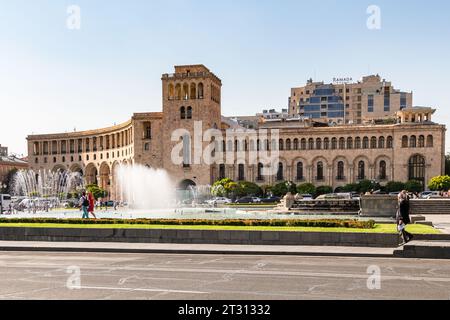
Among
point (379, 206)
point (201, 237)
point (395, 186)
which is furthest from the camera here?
point (395, 186)

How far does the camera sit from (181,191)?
9044 centimetres

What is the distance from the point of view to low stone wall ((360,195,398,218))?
35.8 m

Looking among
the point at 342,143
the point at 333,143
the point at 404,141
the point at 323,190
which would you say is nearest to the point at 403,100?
the point at 404,141

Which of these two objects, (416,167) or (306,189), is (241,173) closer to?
(306,189)

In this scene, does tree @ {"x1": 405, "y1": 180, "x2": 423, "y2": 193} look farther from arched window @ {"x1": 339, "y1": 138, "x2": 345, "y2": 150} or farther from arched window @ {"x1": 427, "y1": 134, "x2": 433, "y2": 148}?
arched window @ {"x1": 339, "y1": 138, "x2": 345, "y2": 150}

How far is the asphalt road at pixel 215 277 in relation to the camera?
38.5 feet

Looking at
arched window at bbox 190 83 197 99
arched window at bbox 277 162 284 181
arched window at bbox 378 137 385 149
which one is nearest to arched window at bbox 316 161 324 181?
arched window at bbox 277 162 284 181

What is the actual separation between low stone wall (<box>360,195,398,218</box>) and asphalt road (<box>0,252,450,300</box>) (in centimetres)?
1883

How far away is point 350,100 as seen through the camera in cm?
13062

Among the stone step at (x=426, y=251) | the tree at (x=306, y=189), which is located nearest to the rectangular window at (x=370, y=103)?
the tree at (x=306, y=189)

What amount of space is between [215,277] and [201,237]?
7935mm

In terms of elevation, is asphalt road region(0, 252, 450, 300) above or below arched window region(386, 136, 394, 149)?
below

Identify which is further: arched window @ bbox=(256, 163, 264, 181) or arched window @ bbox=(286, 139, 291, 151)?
arched window @ bbox=(256, 163, 264, 181)
